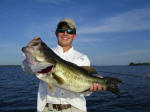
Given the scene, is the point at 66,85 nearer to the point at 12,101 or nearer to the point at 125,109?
the point at 125,109

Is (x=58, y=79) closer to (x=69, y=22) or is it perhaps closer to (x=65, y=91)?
(x=65, y=91)

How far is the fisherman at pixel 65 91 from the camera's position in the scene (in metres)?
5.00

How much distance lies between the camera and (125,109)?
14266 mm

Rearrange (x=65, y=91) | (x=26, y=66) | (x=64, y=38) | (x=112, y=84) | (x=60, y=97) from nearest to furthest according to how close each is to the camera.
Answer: (x=26, y=66)
(x=60, y=97)
(x=65, y=91)
(x=112, y=84)
(x=64, y=38)

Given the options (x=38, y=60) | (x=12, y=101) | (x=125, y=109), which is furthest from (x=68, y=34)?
(x=12, y=101)

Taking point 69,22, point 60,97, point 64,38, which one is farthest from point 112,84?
point 69,22

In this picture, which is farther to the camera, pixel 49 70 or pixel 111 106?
pixel 111 106

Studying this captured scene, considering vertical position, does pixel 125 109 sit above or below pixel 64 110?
below

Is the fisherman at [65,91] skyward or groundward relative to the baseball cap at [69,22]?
groundward

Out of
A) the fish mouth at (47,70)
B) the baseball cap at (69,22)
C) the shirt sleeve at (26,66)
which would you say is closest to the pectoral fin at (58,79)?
the fish mouth at (47,70)

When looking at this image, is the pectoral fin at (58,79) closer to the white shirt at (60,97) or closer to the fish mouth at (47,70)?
the fish mouth at (47,70)

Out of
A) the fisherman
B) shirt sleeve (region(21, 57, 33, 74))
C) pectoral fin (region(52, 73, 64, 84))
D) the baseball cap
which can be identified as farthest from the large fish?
the baseball cap

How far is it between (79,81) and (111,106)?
11120 mm

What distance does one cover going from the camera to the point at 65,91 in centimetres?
516
